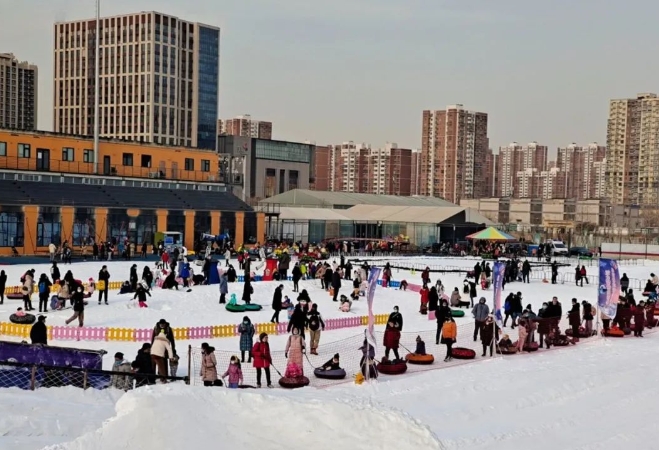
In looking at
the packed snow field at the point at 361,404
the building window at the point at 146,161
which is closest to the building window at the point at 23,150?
the building window at the point at 146,161

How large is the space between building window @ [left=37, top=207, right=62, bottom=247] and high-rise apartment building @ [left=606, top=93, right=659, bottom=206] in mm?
116544

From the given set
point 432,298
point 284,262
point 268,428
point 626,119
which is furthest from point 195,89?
point 268,428

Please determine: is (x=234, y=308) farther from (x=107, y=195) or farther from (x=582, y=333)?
(x=107, y=195)

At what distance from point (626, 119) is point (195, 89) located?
8143cm

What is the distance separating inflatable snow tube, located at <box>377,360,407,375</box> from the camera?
66.2 ft

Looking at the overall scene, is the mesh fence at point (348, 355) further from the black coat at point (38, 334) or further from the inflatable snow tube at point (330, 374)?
the black coat at point (38, 334)

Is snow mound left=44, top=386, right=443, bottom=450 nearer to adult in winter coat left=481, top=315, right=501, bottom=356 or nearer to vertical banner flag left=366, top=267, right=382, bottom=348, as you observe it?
vertical banner flag left=366, top=267, right=382, bottom=348

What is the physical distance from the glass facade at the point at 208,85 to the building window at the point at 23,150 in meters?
91.2

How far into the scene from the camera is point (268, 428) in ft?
31.6

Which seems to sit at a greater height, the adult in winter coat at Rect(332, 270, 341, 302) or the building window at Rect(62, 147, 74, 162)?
the building window at Rect(62, 147, 74, 162)

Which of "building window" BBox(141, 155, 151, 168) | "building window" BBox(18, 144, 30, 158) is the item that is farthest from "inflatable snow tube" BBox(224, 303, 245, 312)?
"building window" BBox(141, 155, 151, 168)

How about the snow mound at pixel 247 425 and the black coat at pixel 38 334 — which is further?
the black coat at pixel 38 334

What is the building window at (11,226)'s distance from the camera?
151 ft

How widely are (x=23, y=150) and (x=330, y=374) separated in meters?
39.1
